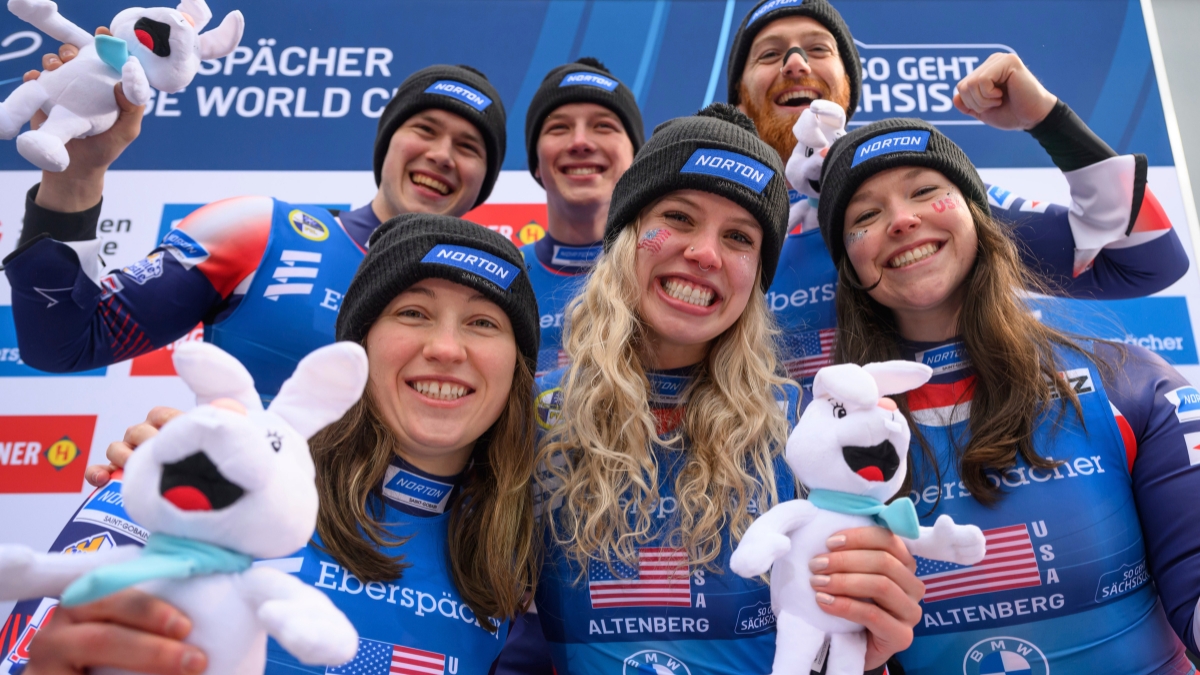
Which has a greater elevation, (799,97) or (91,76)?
(799,97)

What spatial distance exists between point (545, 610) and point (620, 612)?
183 mm

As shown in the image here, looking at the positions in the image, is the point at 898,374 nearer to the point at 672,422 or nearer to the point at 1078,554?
the point at 672,422

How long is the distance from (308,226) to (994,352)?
6.19ft

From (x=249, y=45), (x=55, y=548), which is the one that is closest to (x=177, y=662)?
(x=55, y=548)

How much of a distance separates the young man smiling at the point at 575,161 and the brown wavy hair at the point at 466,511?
1078mm

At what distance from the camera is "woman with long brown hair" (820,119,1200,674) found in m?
1.67

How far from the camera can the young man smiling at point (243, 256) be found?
1771 mm

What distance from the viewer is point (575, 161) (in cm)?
287

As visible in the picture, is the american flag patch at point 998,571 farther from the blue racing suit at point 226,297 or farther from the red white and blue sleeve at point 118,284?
the red white and blue sleeve at point 118,284

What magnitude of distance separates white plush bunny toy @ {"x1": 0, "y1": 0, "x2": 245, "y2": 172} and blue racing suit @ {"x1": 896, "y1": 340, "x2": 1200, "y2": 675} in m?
1.82

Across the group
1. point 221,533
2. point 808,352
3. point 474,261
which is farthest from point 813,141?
point 221,533

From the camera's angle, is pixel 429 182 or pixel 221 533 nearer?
pixel 221 533

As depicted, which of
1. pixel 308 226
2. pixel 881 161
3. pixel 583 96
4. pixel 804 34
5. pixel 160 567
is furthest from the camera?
pixel 583 96

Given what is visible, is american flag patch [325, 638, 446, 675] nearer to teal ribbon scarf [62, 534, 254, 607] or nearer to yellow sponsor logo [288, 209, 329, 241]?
teal ribbon scarf [62, 534, 254, 607]
